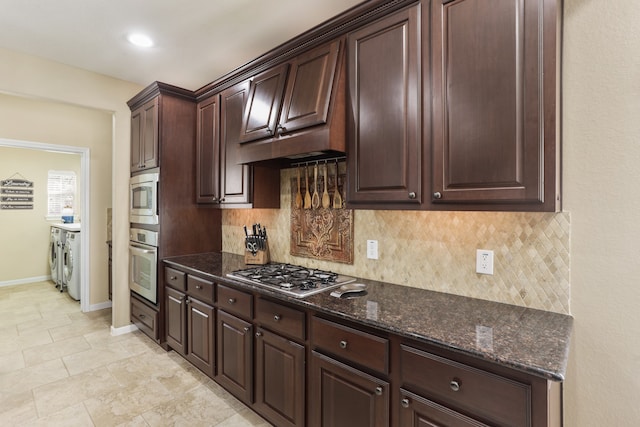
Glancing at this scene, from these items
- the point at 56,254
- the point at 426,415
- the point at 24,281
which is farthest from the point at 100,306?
the point at 426,415

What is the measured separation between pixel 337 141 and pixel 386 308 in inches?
37.4

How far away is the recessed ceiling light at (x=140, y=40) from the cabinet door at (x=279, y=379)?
8.04 feet

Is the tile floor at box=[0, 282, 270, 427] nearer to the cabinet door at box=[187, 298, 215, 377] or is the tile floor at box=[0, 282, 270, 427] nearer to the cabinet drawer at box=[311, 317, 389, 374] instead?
the cabinet door at box=[187, 298, 215, 377]

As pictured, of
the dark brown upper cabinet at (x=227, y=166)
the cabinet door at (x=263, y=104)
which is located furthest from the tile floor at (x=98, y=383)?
the cabinet door at (x=263, y=104)

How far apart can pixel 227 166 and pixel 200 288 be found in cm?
106

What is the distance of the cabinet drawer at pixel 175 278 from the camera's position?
2.75m

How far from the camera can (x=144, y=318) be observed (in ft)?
11.0

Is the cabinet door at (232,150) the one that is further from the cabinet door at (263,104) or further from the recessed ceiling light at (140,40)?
the recessed ceiling light at (140,40)

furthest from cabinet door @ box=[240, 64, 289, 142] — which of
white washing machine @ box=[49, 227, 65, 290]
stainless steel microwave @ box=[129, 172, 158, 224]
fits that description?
white washing machine @ box=[49, 227, 65, 290]

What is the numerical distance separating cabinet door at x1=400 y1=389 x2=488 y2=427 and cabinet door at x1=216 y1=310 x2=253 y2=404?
1.10 m

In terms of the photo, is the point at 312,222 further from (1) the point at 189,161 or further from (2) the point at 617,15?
(2) the point at 617,15

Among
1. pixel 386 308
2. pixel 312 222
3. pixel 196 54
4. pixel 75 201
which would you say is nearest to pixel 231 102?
pixel 196 54

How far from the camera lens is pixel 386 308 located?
1.58m

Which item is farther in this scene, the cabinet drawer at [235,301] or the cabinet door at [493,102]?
the cabinet drawer at [235,301]
